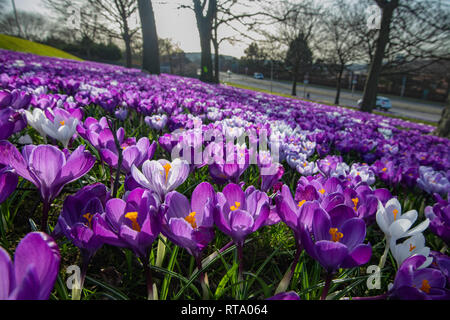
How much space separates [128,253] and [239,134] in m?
1.24

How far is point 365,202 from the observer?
1.00 metres

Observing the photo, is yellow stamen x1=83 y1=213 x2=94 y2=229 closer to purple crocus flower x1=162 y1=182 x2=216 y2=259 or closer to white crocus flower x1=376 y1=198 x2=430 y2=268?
purple crocus flower x1=162 y1=182 x2=216 y2=259

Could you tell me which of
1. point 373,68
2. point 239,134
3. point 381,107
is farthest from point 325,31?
point 239,134

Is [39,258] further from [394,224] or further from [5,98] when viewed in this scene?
[5,98]

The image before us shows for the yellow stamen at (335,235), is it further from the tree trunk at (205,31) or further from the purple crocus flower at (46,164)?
the tree trunk at (205,31)

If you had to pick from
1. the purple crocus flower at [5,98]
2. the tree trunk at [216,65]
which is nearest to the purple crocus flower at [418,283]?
the purple crocus flower at [5,98]

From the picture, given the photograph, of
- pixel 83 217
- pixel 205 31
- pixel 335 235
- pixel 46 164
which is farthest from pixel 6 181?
pixel 205 31

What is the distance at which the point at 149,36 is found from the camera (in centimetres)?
1308

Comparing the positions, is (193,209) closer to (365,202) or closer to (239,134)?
(365,202)

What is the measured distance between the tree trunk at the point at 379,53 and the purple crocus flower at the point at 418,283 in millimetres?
16653

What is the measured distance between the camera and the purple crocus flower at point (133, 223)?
2.19 ft

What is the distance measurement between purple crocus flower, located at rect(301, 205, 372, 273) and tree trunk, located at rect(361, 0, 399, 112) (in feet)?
54.7
